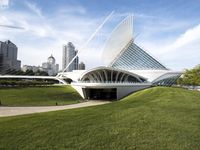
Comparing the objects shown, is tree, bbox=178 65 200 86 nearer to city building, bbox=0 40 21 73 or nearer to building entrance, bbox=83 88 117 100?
building entrance, bbox=83 88 117 100

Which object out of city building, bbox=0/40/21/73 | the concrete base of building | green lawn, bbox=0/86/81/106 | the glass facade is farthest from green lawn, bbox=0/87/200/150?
city building, bbox=0/40/21/73

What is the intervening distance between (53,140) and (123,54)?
5506cm

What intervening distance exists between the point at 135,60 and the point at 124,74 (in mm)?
16460

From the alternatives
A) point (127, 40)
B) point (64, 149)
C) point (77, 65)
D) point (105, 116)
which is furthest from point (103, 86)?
point (77, 65)

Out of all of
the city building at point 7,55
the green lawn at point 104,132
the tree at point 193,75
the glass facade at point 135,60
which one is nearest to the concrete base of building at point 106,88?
the glass facade at point 135,60

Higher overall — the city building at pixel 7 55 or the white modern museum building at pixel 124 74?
the city building at pixel 7 55

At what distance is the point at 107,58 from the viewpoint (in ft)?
221

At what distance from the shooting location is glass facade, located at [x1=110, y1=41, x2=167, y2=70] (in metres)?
58.1

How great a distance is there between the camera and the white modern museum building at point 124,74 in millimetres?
39125

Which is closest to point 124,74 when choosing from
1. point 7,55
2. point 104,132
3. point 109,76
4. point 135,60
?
point 109,76

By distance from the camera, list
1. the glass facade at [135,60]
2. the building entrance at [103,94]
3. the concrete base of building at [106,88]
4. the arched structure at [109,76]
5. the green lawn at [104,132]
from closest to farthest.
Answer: the green lawn at [104,132]
the concrete base of building at [106,88]
the building entrance at [103,94]
the arched structure at [109,76]
the glass facade at [135,60]

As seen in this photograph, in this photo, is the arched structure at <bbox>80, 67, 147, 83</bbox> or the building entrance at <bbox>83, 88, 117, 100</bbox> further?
the arched structure at <bbox>80, 67, 147, 83</bbox>

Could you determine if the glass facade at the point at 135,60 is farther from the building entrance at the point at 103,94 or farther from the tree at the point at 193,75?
the building entrance at the point at 103,94

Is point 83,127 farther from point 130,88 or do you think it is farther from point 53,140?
point 130,88
